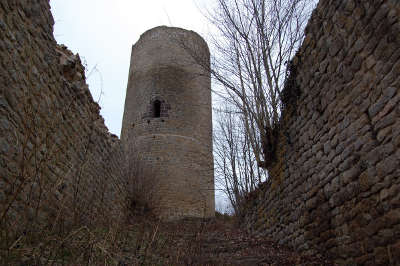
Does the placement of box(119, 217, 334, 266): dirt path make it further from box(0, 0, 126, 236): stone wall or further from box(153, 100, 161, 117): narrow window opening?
box(153, 100, 161, 117): narrow window opening

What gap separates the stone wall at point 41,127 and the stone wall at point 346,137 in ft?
7.91

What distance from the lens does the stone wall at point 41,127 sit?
2.57 metres

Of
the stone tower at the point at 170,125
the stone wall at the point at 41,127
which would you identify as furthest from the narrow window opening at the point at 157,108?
the stone wall at the point at 41,127

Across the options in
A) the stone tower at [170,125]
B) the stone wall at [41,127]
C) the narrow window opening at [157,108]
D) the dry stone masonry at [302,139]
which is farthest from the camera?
the narrow window opening at [157,108]

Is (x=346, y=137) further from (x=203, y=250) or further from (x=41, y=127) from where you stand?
(x=41, y=127)

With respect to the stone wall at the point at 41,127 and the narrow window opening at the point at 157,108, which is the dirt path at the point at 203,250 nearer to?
the stone wall at the point at 41,127

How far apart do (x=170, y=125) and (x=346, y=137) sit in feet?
27.9

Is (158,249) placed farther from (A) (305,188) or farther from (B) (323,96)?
(B) (323,96)

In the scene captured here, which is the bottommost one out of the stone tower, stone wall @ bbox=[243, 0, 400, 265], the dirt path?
the dirt path

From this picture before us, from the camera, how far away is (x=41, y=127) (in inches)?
133

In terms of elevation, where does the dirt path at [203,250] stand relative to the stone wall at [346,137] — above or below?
below

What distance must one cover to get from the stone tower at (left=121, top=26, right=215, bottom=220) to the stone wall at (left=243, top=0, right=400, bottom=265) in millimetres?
5686

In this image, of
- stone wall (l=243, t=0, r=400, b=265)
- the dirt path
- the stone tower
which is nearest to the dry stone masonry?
stone wall (l=243, t=0, r=400, b=265)

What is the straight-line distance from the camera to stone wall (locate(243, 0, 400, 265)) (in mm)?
2736
